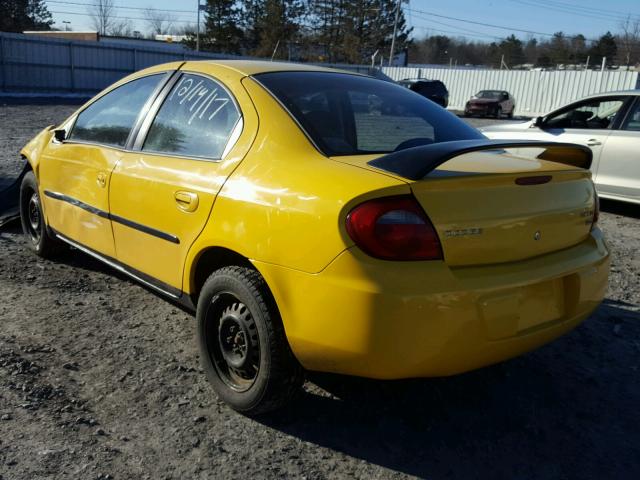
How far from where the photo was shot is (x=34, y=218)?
16.0ft

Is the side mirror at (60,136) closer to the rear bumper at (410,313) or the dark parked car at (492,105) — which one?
the rear bumper at (410,313)

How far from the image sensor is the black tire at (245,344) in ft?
8.11

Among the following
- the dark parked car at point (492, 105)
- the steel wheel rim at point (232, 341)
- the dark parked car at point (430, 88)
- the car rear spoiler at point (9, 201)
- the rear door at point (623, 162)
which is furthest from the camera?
the dark parked car at point (492, 105)

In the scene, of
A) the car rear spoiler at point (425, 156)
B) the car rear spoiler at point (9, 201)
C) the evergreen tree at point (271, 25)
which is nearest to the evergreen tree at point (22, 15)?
the evergreen tree at point (271, 25)

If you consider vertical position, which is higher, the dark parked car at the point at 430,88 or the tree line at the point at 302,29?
the tree line at the point at 302,29

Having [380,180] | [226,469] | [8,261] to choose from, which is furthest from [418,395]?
A: [8,261]

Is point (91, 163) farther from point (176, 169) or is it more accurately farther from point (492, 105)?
point (492, 105)

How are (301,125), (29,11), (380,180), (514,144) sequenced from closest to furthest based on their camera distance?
(380,180), (514,144), (301,125), (29,11)

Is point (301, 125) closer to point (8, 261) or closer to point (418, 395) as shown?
point (418, 395)

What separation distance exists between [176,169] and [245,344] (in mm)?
969

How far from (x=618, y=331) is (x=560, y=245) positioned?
1.52m

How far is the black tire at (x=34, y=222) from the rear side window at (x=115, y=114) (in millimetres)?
778

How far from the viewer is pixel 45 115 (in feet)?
56.2

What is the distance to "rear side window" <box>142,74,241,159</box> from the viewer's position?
291 centimetres
